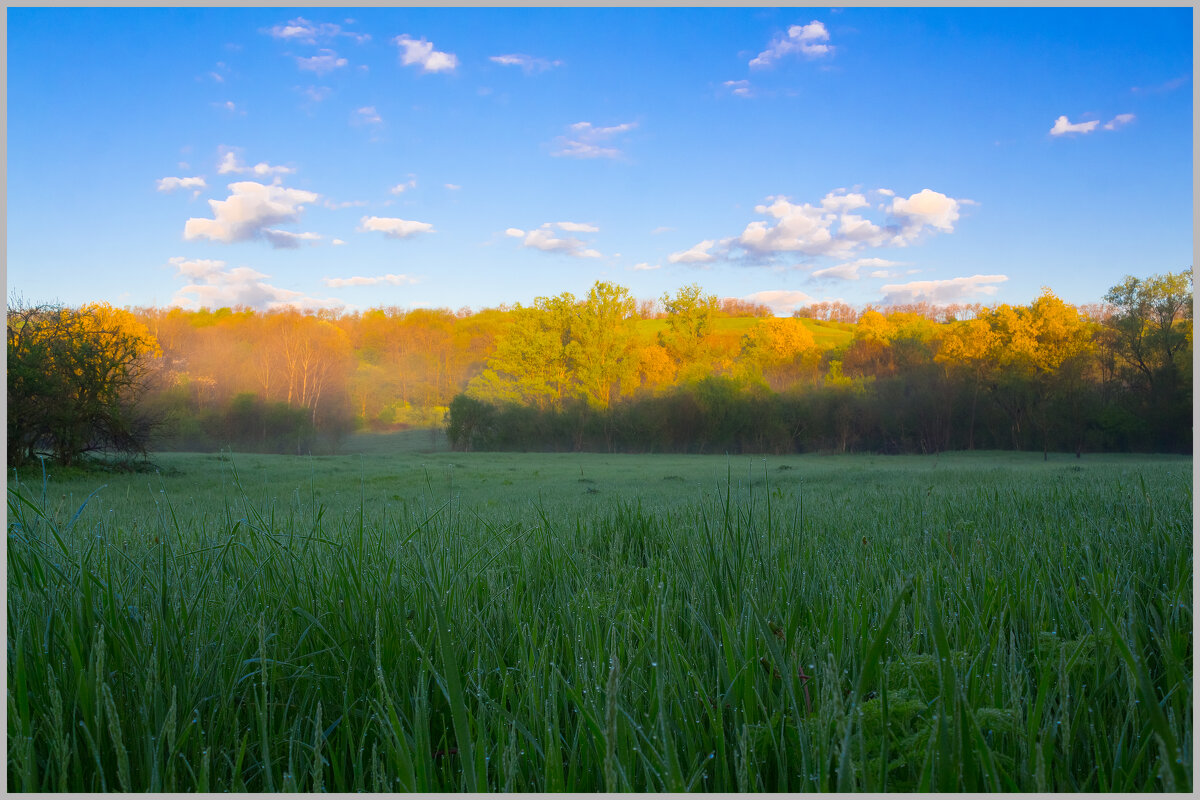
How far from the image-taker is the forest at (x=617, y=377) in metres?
16.5

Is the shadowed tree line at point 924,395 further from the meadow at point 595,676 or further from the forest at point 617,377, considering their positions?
the meadow at point 595,676

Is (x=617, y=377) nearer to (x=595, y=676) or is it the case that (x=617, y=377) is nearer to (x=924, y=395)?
(x=924, y=395)

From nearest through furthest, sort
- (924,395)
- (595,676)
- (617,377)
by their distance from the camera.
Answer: (595,676)
(924,395)
(617,377)

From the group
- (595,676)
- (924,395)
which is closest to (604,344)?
(924,395)

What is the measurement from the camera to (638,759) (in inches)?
39.4

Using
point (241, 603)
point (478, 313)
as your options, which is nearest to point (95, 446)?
point (241, 603)

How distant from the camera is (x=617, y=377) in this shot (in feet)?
130

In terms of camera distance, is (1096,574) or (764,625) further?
(1096,574)

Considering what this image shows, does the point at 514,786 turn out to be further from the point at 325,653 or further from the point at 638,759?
the point at 325,653

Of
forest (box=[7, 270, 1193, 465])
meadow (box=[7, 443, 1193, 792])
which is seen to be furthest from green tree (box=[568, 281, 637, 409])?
meadow (box=[7, 443, 1193, 792])

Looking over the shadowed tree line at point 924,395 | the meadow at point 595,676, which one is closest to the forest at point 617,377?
the shadowed tree line at point 924,395

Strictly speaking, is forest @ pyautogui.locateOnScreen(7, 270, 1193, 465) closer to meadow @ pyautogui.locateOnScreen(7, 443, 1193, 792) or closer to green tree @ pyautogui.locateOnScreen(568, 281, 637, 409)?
green tree @ pyautogui.locateOnScreen(568, 281, 637, 409)

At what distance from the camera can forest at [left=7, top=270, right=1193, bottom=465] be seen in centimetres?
1655

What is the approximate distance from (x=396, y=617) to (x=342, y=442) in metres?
39.2
